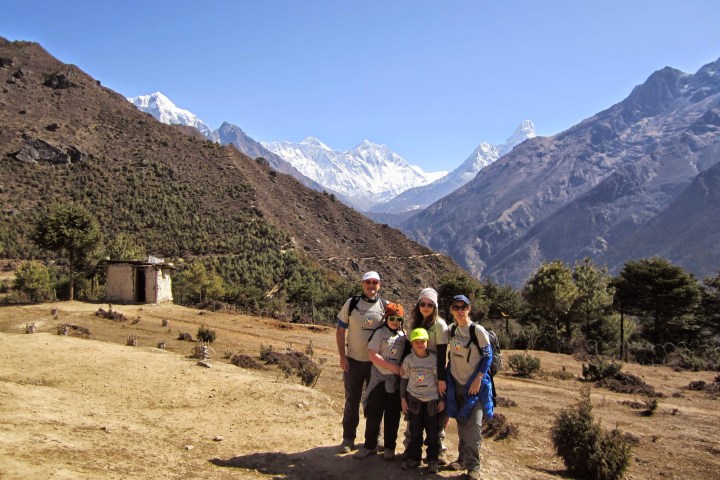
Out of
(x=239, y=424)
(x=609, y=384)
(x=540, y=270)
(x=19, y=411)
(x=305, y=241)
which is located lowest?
(x=609, y=384)

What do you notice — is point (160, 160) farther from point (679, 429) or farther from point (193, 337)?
point (679, 429)

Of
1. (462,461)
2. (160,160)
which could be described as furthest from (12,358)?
(160,160)

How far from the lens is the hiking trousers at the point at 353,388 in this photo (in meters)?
6.50

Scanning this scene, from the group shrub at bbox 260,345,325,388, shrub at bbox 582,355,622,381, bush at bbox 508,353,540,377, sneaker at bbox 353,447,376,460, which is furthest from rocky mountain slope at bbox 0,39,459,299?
sneaker at bbox 353,447,376,460

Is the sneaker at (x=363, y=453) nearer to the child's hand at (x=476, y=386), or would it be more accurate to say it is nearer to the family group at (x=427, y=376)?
the family group at (x=427, y=376)

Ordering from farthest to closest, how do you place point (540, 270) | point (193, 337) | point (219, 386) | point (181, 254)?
point (181, 254)
point (540, 270)
point (193, 337)
point (219, 386)

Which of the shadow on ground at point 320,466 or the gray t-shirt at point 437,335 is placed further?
the shadow on ground at point 320,466

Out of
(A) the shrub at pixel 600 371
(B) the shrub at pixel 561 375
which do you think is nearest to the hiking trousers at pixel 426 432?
(B) the shrub at pixel 561 375

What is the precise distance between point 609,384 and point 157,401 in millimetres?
13619

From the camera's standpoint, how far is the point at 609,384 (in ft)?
51.3

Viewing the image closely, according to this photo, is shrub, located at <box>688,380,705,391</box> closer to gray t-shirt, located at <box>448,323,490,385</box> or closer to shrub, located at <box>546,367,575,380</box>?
shrub, located at <box>546,367,575,380</box>

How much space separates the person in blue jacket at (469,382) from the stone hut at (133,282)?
77.8 feet

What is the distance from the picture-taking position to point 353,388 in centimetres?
659

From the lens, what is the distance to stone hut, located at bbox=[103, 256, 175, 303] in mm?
26516
